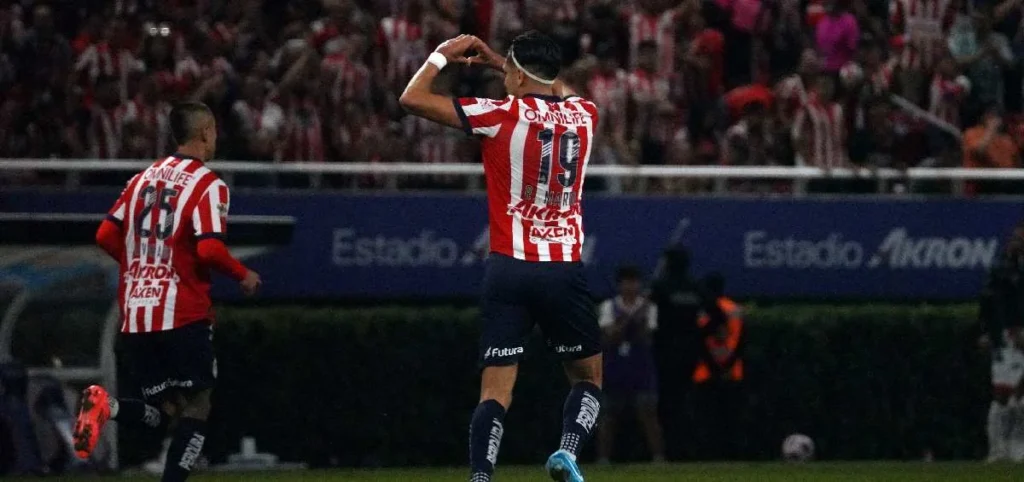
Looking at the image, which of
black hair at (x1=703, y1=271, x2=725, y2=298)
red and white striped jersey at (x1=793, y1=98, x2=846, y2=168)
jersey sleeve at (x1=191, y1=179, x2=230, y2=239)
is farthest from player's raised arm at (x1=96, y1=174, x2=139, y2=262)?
red and white striped jersey at (x1=793, y1=98, x2=846, y2=168)

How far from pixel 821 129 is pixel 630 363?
309 centimetres

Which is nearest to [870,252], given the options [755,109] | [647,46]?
[755,109]

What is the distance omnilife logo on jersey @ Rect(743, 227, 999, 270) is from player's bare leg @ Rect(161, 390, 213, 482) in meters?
8.16

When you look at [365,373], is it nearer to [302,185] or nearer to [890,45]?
[302,185]

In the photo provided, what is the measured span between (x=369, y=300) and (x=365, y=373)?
75 centimetres

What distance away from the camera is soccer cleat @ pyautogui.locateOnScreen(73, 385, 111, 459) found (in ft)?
33.4

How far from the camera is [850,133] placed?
60.2ft

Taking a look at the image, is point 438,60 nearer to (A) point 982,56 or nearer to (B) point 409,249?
(B) point 409,249

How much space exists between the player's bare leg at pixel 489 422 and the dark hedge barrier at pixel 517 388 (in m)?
7.64

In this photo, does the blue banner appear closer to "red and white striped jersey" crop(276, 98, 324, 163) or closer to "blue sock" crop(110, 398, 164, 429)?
"red and white striped jersey" crop(276, 98, 324, 163)

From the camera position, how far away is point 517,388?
17.2m

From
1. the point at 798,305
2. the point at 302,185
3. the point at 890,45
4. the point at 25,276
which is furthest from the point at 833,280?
the point at 25,276

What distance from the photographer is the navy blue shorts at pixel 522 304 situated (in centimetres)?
920

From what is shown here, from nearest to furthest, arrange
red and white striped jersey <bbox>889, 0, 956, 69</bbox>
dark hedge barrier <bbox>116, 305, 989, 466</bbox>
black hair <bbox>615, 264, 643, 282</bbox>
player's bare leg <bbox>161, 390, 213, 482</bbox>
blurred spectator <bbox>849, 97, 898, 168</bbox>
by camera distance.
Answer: player's bare leg <bbox>161, 390, 213, 482</bbox>, black hair <bbox>615, 264, 643, 282</bbox>, dark hedge barrier <bbox>116, 305, 989, 466</bbox>, blurred spectator <bbox>849, 97, 898, 168</bbox>, red and white striped jersey <bbox>889, 0, 956, 69</bbox>
